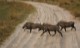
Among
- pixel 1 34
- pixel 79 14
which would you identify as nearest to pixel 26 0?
pixel 79 14

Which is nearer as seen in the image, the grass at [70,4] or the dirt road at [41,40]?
the dirt road at [41,40]

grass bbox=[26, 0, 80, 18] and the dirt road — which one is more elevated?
grass bbox=[26, 0, 80, 18]

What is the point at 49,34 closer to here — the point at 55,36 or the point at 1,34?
the point at 55,36

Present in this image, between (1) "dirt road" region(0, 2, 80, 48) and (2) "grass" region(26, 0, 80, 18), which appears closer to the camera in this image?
(1) "dirt road" region(0, 2, 80, 48)

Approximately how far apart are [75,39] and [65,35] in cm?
82

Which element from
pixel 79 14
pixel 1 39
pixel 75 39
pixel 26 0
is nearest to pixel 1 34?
pixel 1 39

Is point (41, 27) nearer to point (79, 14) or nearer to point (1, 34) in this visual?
point (1, 34)

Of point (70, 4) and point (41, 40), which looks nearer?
point (41, 40)

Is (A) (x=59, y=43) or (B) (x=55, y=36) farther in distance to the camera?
(B) (x=55, y=36)

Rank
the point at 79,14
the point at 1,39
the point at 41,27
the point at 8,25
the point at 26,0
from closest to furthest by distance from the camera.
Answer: the point at 1,39 → the point at 41,27 → the point at 8,25 → the point at 79,14 → the point at 26,0

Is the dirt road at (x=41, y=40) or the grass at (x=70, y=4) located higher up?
the grass at (x=70, y=4)

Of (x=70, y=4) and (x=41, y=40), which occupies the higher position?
(x=70, y=4)

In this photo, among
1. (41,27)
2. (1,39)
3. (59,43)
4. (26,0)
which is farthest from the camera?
(26,0)

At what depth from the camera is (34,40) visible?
1302cm
